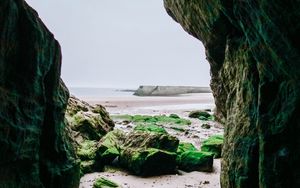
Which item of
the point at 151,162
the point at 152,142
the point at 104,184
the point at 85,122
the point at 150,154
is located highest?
the point at 85,122

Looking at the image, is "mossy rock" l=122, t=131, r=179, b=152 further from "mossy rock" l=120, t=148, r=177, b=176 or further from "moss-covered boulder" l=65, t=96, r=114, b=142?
"moss-covered boulder" l=65, t=96, r=114, b=142

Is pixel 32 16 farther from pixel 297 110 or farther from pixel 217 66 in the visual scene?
pixel 217 66

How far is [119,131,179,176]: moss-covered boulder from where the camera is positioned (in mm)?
7965

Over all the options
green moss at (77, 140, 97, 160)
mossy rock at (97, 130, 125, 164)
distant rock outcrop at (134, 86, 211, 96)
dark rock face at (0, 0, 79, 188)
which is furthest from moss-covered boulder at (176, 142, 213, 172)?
distant rock outcrop at (134, 86, 211, 96)

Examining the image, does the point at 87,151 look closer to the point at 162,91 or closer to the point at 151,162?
the point at 151,162

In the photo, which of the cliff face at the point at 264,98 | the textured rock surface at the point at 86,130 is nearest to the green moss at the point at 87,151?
the textured rock surface at the point at 86,130

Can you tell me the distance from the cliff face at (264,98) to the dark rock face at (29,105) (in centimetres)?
311

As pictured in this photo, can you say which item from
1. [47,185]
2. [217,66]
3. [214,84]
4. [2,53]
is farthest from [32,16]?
[214,84]

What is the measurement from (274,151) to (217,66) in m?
5.27

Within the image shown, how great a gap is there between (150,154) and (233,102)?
279 cm

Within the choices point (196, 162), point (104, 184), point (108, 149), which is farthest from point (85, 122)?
point (104, 184)

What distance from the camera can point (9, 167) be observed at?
4477 mm

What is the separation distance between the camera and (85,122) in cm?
1154

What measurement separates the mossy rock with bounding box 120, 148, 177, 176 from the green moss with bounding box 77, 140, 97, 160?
1230 millimetres
